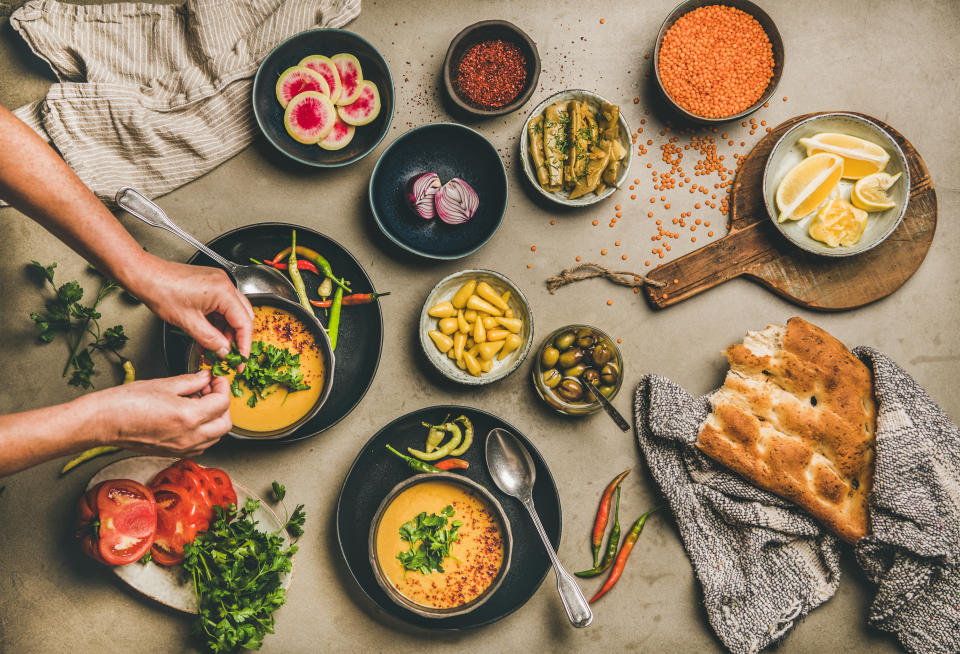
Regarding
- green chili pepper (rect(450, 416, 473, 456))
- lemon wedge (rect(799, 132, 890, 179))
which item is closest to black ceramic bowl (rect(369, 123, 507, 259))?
green chili pepper (rect(450, 416, 473, 456))

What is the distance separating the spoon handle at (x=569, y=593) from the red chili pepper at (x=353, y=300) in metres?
1.20

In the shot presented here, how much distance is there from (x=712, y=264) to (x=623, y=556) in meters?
1.49

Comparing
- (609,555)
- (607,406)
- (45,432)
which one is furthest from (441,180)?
(609,555)

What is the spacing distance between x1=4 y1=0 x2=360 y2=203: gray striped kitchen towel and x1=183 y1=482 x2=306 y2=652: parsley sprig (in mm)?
1610

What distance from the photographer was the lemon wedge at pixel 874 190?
2740mm

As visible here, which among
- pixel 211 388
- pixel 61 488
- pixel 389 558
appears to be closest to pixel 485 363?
pixel 389 558

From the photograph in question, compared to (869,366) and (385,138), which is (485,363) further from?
(869,366)

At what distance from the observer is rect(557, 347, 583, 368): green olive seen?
8.58ft

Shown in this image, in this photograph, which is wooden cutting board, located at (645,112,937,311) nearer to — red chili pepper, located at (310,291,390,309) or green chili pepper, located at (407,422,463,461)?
green chili pepper, located at (407,422,463,461)

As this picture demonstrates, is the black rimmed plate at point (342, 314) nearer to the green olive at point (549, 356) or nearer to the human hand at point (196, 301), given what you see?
the human hand at point (196, 301)

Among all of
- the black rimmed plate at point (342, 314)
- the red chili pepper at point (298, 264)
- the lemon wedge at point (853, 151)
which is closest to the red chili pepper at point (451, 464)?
the black rimmed plate at point (342, 314)

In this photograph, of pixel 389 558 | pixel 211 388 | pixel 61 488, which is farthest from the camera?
pixel 61 488

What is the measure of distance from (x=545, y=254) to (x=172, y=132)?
1.86m

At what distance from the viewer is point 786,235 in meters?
2.71
